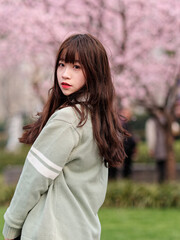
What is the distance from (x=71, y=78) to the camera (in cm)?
204

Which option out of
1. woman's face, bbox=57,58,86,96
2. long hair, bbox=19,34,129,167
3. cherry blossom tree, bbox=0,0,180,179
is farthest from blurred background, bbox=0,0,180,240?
woman's face, bbox=57,58,86,96

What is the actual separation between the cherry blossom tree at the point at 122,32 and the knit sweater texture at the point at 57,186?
229 inches

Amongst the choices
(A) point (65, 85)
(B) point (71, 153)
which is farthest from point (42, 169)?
(A) point (65, 85)

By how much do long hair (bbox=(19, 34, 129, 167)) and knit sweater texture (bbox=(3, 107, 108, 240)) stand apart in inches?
2.1

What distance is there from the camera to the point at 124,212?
7.15 meters

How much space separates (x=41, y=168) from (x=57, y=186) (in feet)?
0.34

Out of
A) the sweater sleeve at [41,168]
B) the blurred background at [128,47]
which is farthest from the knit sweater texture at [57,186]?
the blurred background at [128,47]

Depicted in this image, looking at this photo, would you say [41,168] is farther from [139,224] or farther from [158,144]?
[158,144]

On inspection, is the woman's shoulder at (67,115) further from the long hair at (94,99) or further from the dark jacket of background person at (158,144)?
the dark jacket of background person at (158,144)

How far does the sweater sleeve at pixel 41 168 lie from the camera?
188 centimetres

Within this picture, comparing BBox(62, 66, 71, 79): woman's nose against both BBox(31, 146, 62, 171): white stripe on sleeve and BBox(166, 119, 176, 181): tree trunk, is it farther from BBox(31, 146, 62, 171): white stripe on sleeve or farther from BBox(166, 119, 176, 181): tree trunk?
BBox(166, 119, 176, 181): tree trunk

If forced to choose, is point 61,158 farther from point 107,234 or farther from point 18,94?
point 18,94

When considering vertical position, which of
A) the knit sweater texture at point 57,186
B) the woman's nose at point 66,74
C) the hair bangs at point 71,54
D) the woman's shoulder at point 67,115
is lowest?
the knit sweater texture at point 57,186

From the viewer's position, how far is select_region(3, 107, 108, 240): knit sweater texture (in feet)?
6.15
